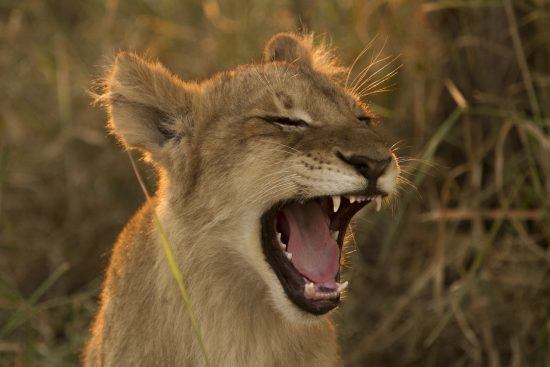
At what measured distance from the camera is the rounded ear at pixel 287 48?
4113 millimetres

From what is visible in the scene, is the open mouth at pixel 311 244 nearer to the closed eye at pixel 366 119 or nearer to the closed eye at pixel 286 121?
the closed eye at pixel 286 121

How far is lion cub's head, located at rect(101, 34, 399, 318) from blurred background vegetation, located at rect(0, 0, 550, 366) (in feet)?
2.70

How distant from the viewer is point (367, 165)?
3105mm

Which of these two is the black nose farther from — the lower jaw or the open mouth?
the lower jaw

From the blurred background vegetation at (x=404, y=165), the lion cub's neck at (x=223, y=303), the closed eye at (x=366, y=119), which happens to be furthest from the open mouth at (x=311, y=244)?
the blurred background vegetation at (x=404, y=165)

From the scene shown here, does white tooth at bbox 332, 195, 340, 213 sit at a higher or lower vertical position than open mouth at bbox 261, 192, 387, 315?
higher

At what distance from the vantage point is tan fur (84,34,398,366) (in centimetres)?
328

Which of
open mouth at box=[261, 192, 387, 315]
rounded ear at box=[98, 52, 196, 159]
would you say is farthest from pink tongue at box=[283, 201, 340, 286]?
rounded ear at box=[98, 52, 196, 159]

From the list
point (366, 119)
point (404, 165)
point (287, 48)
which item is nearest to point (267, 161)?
point (366, 119)

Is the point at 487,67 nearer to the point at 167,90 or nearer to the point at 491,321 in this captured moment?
the point at 491,321

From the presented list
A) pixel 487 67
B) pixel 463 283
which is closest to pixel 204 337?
pixel 463 283

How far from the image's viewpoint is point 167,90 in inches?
139

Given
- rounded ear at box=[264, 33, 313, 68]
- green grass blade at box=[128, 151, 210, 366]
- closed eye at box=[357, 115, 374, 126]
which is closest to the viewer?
green grass blade at box=[128, 151, 210, 366]

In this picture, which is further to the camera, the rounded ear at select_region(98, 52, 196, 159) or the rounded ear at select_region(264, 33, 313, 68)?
the rounded ear at select_region(264, 33, 313, 68)
